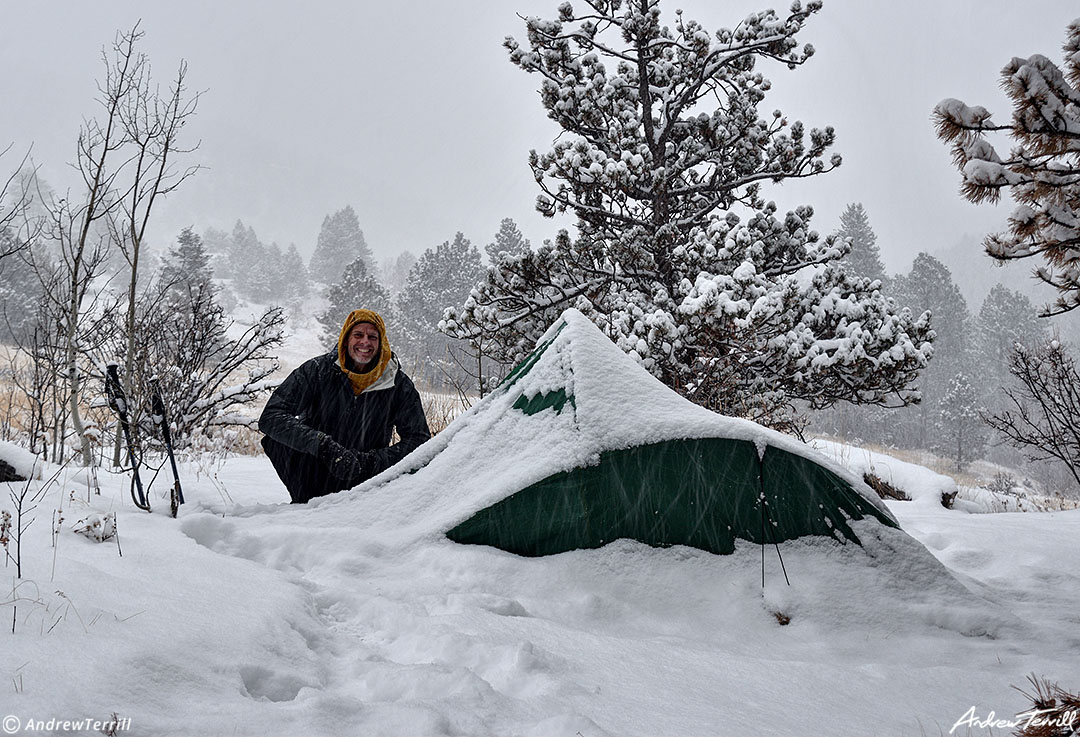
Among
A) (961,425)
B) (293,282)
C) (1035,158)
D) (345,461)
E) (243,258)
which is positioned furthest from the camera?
(243,258)

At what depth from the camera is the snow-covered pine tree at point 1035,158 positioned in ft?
7.77

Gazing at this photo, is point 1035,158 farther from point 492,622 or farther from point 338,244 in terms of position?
point 338,244

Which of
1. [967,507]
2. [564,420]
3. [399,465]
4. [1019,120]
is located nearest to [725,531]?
[564,420]

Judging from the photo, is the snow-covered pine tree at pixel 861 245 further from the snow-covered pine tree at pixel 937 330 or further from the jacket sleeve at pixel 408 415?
the jacket sleeve at pixel 408 415

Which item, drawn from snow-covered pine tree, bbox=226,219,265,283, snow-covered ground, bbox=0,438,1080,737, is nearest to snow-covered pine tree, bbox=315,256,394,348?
snow-covered pine tree, bbox=226,219,265,283

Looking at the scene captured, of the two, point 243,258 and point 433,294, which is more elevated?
point 243,258

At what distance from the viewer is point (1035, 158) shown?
8.30 feet

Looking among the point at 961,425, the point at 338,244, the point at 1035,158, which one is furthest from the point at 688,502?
the point at 338,244

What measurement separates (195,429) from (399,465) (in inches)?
248

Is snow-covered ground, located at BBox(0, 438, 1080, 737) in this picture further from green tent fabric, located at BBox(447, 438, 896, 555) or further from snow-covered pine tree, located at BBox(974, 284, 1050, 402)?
snow-covered pine tree, located at BBox(974, 284, 1050, 402)

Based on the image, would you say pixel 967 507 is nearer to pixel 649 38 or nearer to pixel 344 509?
pixel 344 509

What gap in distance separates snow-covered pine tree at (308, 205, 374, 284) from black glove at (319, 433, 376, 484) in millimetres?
61356
